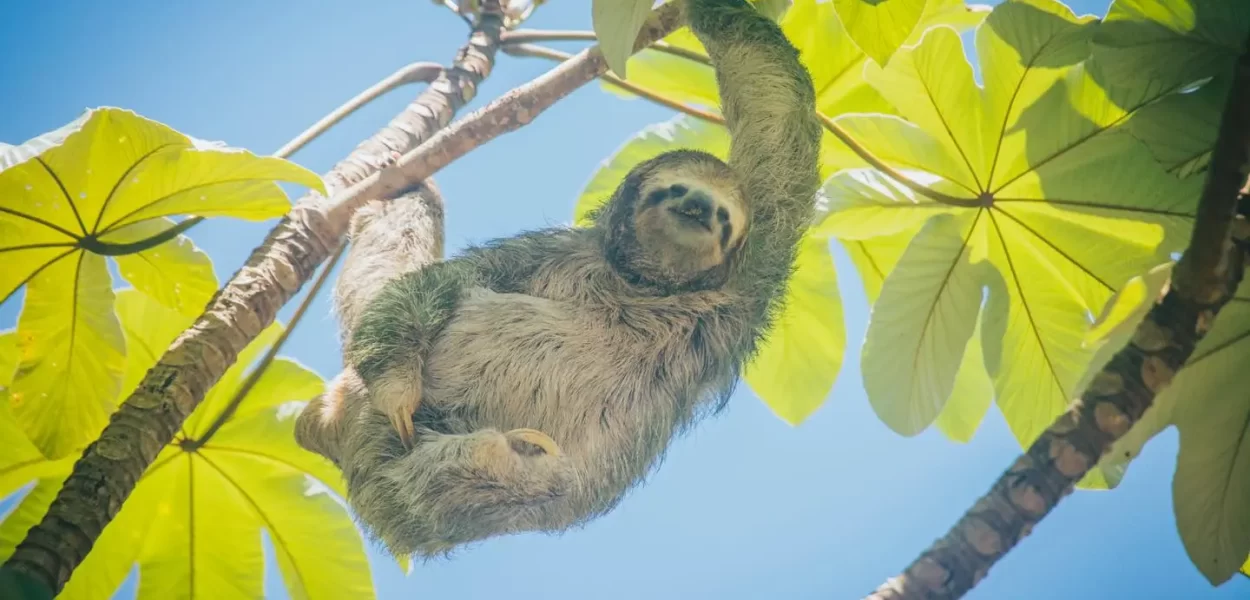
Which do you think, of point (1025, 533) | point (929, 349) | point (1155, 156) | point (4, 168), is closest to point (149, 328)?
point (4, 168)

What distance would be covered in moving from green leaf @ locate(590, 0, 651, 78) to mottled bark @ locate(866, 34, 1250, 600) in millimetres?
2037

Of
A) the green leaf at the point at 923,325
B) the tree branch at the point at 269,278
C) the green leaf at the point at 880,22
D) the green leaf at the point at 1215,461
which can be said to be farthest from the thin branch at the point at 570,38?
the green leaf at the point at 1215,461

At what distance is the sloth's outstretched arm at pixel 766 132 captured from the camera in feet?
15.9

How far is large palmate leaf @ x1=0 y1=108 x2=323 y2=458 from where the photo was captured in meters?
3.86

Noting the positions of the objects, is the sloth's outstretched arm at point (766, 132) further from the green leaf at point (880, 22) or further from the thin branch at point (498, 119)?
the green leaf at point (880, 22)

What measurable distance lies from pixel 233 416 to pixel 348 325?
927mm

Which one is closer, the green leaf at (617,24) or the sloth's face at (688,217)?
the green leaf at (617,24)

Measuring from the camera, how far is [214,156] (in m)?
3.94

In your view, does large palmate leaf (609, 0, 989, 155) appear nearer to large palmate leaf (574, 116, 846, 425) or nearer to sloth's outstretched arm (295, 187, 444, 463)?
large palmate leaf (574, 116, 846, 425)

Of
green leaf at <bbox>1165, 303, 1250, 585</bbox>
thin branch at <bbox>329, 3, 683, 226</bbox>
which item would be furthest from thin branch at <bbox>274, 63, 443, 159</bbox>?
green leaf at <bbox>1165, 303, 1250, 585</bbox>

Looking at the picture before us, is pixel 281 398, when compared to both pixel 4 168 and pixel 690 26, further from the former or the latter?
pixel 690 26

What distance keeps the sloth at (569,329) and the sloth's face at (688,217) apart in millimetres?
10

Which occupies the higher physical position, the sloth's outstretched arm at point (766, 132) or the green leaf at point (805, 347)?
the sloth's outstretched arm at point (766, 132)

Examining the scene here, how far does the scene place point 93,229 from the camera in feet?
13.6
